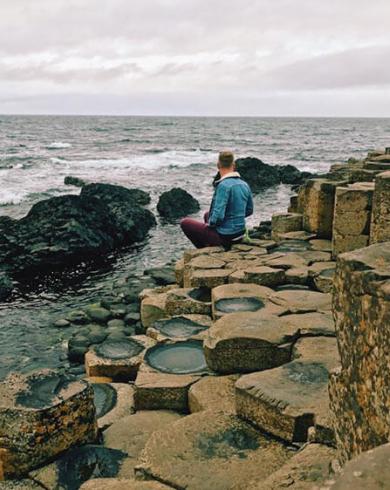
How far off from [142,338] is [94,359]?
548 mm

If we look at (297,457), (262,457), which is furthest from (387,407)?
(262,457)

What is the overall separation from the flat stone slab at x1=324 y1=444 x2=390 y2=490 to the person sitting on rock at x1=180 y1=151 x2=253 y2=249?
581cm

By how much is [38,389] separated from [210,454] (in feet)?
3.63

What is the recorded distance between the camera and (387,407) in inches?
63.9

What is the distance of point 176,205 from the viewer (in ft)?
56.2

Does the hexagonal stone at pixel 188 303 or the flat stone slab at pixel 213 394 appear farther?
the hexagonal stone at pixel 188 303

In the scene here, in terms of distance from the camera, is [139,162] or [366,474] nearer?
[366,474]

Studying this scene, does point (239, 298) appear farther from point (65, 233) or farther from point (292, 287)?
point (65, 233)

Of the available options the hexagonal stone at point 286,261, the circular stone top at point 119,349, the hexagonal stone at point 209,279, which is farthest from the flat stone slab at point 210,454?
the hexagonal stone at point 286,261

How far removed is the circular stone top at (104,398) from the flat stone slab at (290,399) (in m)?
1.25

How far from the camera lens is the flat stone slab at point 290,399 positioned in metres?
2.62

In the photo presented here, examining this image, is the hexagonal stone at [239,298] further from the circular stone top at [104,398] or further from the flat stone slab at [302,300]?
the circular stone top at [104,398]

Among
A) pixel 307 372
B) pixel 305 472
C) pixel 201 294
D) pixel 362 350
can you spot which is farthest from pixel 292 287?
pixel 362 350

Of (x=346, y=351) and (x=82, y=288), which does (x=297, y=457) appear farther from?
(x=82, y=288)
